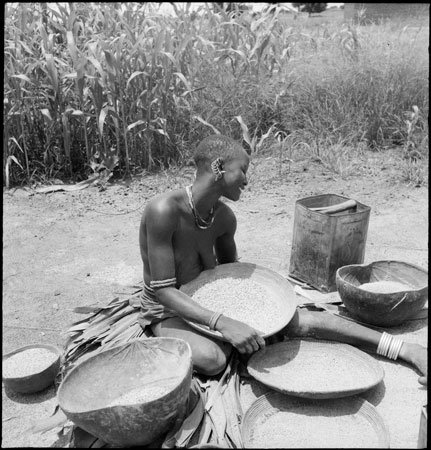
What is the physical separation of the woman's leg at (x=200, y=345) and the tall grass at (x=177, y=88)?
2.68 metres

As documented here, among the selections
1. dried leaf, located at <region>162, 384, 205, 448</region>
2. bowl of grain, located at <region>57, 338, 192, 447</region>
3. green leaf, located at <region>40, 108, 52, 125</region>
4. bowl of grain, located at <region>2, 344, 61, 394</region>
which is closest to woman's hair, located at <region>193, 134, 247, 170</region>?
bowl of grain, located at <region>57, 338, 192, 447</region>

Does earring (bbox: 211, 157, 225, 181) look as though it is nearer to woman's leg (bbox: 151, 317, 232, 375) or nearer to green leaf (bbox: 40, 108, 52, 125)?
woman's leg (bbox: 151, 317, 232, 375)

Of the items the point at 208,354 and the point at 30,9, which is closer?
the point at 208,354

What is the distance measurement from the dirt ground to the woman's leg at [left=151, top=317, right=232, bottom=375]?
6.5 inches

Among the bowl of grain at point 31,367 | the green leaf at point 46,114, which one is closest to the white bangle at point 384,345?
the bowl of grain at point 31,367

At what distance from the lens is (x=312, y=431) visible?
1.81m

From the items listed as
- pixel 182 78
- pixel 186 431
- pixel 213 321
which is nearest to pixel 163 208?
pixel 213 321

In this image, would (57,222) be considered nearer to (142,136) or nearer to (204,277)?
(142,136)

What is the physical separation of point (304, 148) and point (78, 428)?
13.5 feet

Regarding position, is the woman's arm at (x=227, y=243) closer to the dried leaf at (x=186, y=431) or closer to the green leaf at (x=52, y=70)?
the dried leaf at (x=186, y=431)

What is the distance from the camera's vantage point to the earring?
6.97 feet

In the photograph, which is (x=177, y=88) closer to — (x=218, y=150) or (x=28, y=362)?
(x=218, y=150)

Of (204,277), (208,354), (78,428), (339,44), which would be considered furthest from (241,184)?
(339,44)

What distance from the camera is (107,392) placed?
1886mm
